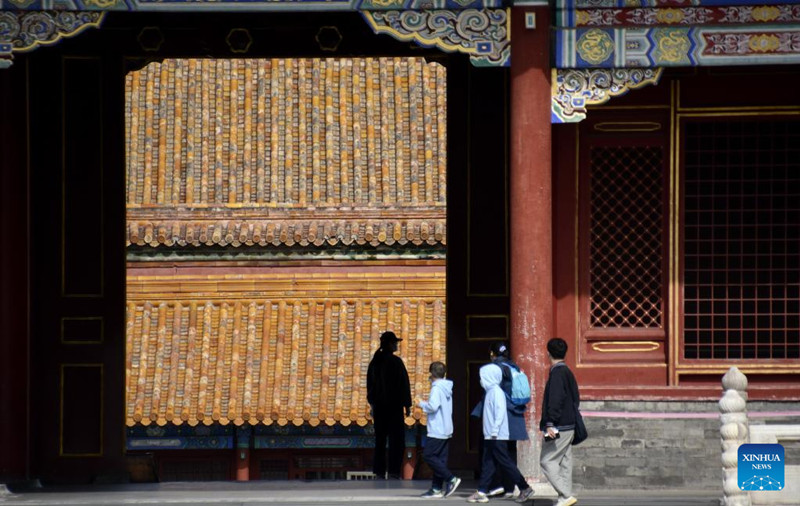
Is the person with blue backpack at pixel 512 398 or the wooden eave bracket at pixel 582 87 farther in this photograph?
the wooden eave bracket at pixel 582 87

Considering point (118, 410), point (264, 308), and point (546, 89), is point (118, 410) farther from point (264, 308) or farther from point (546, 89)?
point (264, 308)

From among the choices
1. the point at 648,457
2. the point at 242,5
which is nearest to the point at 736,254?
the point at 648,457

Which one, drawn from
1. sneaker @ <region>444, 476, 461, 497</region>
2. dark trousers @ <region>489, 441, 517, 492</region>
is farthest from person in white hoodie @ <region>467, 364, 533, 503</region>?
sneaker @ <region>444, 476, 461, 497</region>

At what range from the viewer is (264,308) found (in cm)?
3231

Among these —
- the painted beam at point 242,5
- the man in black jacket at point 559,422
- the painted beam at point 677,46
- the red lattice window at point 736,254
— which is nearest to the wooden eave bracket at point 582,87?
the painted beam at point 677,46

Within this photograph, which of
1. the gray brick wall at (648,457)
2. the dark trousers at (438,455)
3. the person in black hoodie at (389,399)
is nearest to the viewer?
the dark trousers at (438,455)

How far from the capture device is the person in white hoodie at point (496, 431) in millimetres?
16625

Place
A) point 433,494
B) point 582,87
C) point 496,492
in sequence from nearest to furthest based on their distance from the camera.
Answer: point 496,492, point 433,494, point 582,87

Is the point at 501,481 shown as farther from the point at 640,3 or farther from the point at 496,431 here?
the point at 640,3

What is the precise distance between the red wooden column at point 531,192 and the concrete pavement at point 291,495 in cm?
138

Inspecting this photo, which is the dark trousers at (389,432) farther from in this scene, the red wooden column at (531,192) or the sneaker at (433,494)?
the red wooden column at (531,192)

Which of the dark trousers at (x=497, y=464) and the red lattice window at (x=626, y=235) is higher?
the red lattice window at (x=626, y=235)

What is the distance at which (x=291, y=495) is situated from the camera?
1739 centimetres

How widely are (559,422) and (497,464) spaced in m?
1.05
